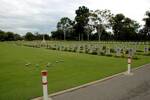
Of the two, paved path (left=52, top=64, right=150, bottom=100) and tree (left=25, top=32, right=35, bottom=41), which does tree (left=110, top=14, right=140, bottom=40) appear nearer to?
tree (left=25, top=32, right=35, bottom=41)

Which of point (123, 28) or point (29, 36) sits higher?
point (123, 28)

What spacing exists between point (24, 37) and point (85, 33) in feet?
143

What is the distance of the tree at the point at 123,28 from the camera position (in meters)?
83.4

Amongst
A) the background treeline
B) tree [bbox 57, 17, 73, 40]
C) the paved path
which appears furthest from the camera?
tree [bbox 57, 17, 73, 40]

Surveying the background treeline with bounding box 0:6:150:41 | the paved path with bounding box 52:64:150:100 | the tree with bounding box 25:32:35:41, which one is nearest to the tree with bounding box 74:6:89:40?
the background treeline with bounding box 0:6:150:41

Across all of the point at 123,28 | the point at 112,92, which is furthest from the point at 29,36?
the point at 112,92

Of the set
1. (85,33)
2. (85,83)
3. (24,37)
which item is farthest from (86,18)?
(85,83)

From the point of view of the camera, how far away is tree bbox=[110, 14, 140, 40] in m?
83.4

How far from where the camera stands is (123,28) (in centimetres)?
8719

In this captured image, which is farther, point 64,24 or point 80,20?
point 64,24

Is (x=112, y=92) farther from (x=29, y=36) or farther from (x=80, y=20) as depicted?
(x=29, y=36)

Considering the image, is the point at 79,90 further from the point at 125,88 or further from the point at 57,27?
the point at 57,27

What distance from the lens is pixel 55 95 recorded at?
7.36m

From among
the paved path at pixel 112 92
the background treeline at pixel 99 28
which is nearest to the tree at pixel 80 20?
the background treeline at pixel 99 28
